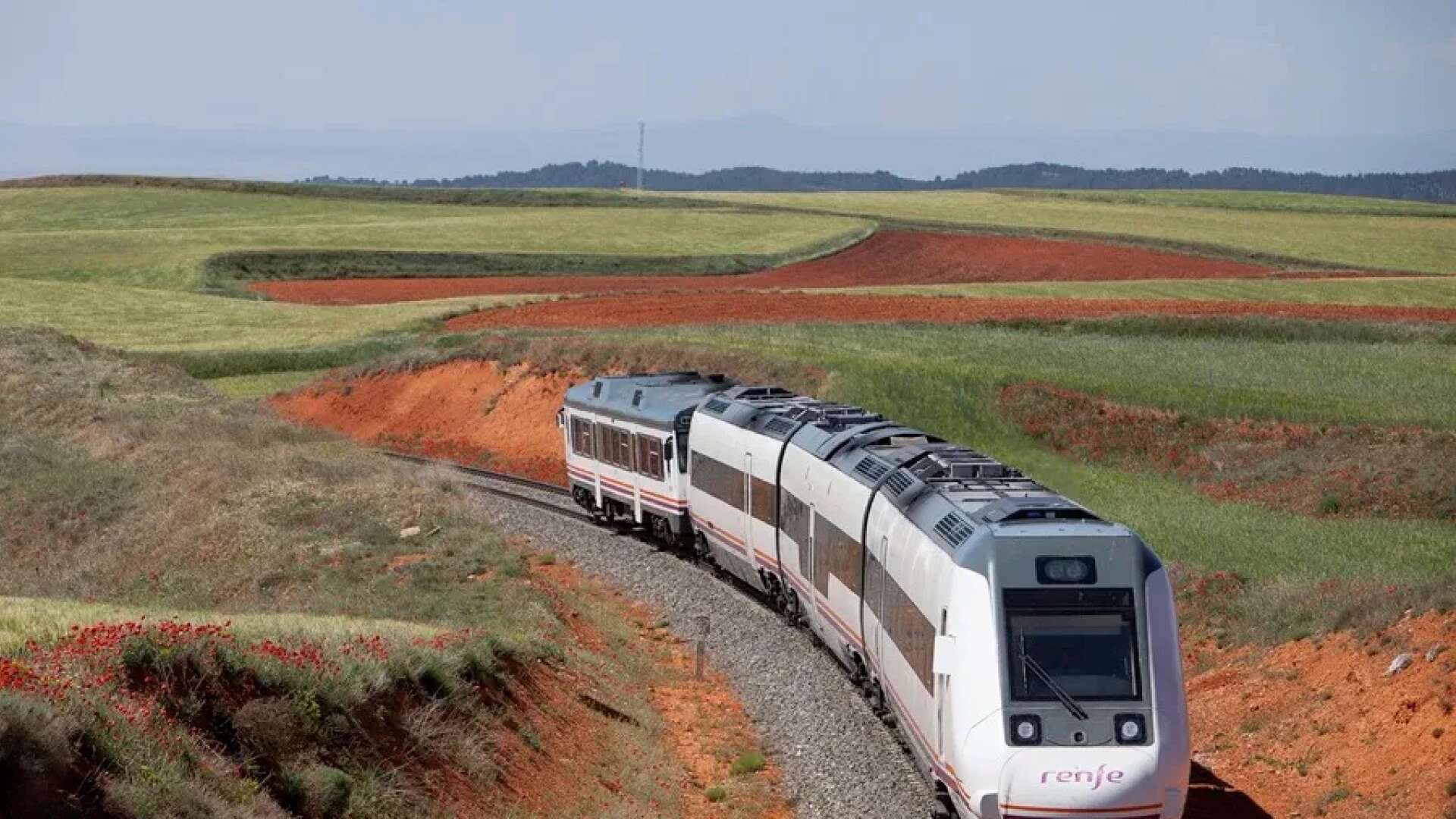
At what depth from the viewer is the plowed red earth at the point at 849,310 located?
199 ft

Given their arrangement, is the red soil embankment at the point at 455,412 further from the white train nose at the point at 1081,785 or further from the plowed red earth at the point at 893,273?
the white train nose at the point at 1081,785

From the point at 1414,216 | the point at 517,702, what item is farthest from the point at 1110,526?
the point at 1414,216

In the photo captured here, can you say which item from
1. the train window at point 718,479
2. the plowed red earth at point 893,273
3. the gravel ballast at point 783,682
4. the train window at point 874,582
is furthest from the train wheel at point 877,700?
the plowed red earth at point 893,273

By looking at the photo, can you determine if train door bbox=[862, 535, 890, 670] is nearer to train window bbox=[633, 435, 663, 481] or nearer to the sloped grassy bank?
the sloped grassy bank

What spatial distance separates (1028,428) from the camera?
39.7 m

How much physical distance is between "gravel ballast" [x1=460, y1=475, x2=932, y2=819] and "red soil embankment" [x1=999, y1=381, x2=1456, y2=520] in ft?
36.1

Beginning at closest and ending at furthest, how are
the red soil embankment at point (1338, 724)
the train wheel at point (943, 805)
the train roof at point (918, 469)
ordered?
→ the train roof at point (918, 469) → the train wheel at point (943, 805) → the red soil embankment at point (1338, 724)

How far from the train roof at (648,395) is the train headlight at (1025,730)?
18.0 m

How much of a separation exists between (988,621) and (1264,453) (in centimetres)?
2283

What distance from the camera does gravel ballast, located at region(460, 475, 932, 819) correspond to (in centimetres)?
1808

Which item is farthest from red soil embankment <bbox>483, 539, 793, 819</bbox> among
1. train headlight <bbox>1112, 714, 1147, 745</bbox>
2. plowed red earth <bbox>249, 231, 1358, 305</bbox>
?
plowed red earth <bbox>249, 231, 1358, 305</bbox>

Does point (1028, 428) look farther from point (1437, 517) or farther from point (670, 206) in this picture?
point (670, 206)

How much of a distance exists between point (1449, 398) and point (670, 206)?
97681mm

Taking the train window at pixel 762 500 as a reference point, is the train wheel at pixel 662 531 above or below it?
below
